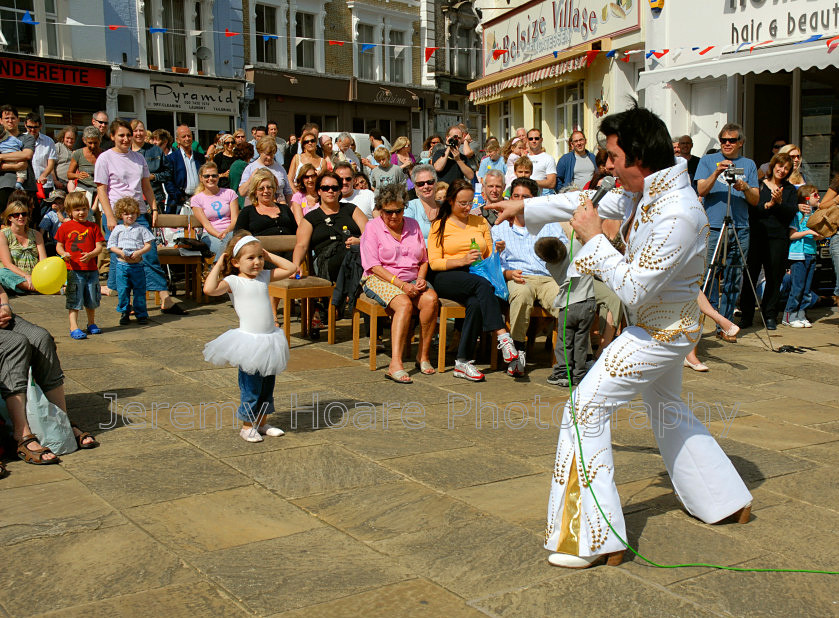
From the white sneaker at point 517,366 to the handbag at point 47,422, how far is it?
11.5 feet

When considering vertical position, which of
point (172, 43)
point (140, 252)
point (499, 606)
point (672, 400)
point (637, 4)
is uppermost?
point (172, 43)

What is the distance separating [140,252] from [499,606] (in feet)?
23.1

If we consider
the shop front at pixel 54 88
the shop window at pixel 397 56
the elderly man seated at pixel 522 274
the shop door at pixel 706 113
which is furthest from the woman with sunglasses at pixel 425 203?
the shop window at pixel 397 56

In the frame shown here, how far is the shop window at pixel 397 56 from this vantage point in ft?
123

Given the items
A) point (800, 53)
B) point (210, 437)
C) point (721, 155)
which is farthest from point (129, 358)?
point (800, 53)

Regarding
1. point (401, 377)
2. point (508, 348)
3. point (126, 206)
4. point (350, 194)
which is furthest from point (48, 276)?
point (350, 194)

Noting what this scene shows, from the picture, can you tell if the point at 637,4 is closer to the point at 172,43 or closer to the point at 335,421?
the point at 335,421

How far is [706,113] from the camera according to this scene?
1377 centimetres

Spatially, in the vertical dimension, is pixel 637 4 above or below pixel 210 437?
above

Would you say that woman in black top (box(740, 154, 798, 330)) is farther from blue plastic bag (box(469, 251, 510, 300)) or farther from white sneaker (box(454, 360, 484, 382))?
white sneaker (box(454, 360, 484, 382))

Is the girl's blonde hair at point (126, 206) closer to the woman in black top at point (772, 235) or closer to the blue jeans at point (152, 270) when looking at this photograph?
the blue jeans at point (152, 270)

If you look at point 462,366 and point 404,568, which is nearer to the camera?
point 404,568

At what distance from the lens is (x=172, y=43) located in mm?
28578

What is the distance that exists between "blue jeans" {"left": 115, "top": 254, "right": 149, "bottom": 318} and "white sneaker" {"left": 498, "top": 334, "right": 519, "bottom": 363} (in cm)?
409
